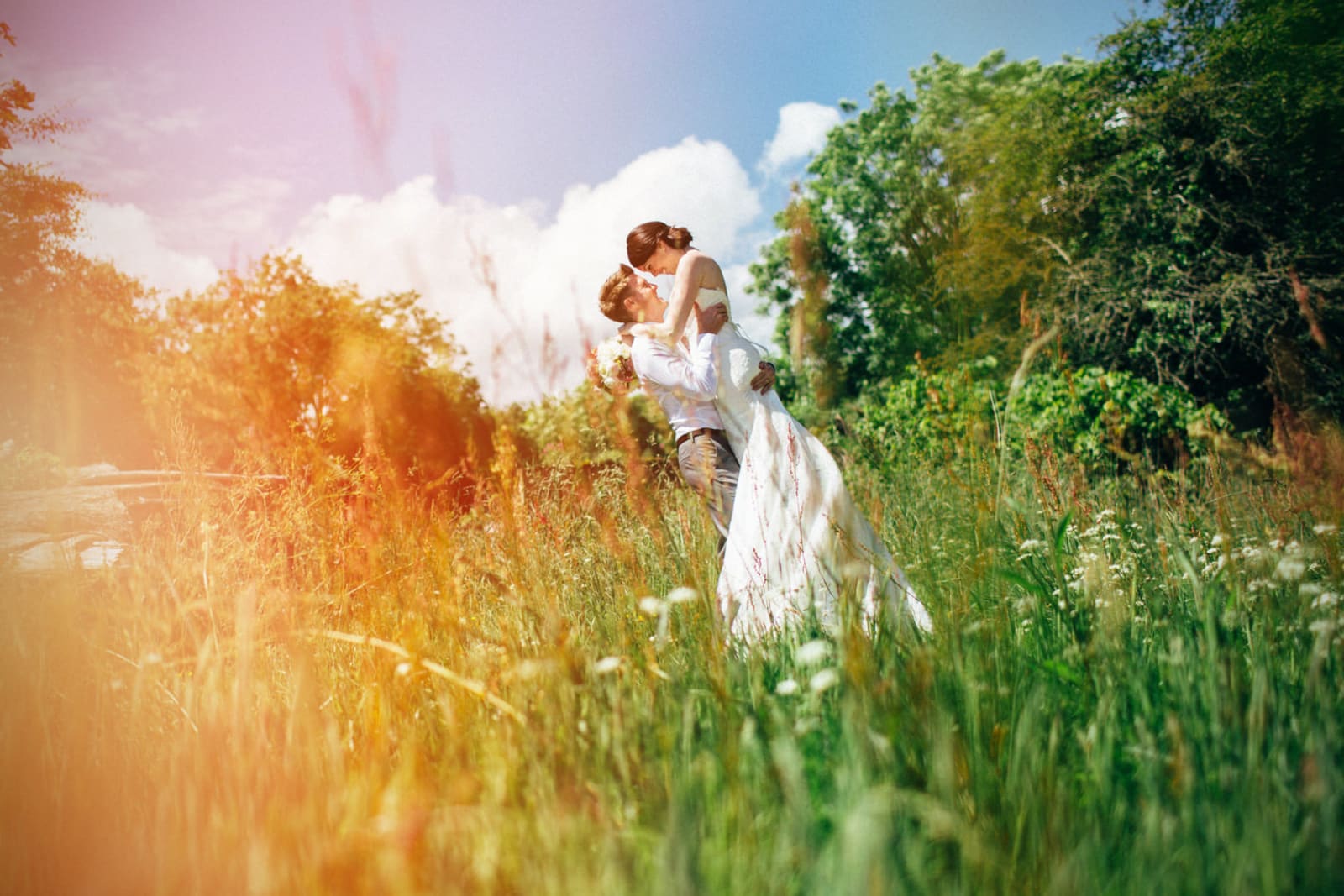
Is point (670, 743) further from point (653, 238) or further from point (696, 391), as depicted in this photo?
point (653, 238)

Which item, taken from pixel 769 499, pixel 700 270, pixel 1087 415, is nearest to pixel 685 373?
pixel 700 270

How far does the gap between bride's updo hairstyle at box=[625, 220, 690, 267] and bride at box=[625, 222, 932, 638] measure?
0.18 feet

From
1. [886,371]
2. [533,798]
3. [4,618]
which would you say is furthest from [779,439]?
[886,371]

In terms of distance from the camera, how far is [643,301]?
389 centimetres

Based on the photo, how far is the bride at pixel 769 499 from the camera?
8.38ft

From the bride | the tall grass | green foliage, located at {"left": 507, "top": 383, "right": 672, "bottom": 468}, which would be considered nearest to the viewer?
the tall grass

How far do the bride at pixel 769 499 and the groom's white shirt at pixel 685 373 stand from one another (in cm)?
6

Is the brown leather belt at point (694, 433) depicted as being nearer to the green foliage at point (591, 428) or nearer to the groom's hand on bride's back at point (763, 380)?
the green foliage at point (591, 428)

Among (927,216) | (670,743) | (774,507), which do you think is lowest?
(670,743)

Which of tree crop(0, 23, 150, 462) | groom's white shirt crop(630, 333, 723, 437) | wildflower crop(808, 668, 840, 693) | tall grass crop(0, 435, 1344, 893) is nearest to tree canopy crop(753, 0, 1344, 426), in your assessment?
groom's white shirt crop(630, 333, 723, 437)

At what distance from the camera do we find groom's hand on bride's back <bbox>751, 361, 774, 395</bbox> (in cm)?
333

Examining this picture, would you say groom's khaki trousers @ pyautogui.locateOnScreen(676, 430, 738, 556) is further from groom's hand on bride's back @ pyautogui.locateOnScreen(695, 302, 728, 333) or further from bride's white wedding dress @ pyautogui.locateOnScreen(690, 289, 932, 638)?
groom's hand on bride's back @ pyautogui.locateOnScreen(695, 302, 728, 333)

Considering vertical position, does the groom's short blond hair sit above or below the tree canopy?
below

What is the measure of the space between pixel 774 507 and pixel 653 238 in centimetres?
168
